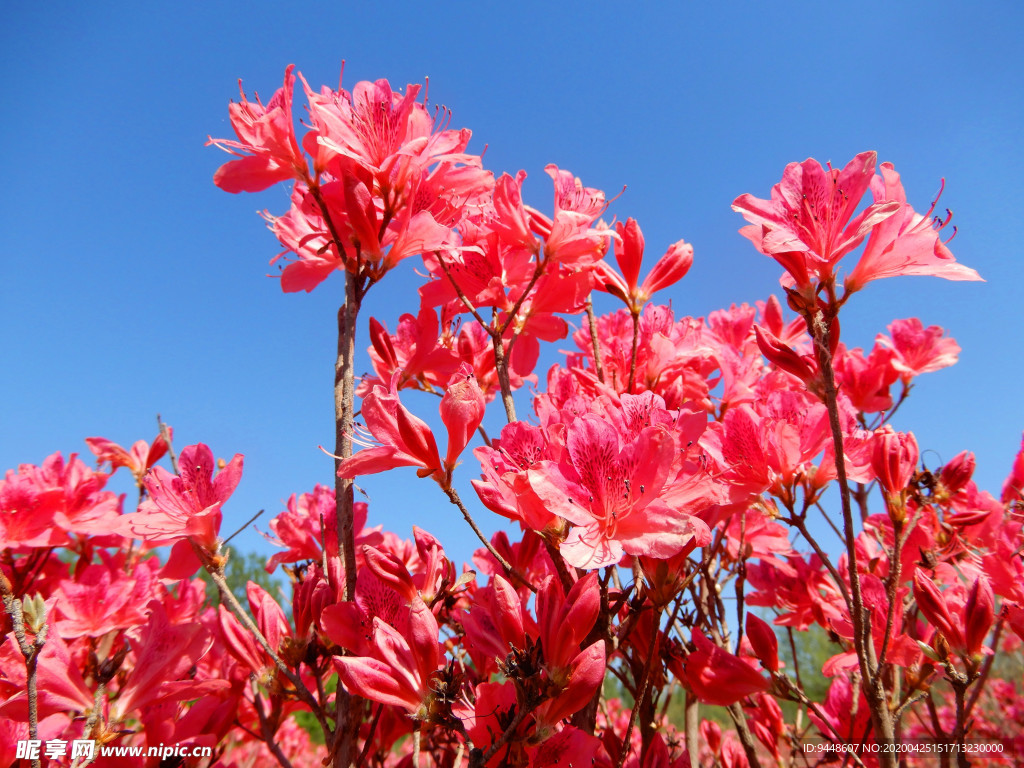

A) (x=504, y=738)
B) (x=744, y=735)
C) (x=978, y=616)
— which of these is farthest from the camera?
(x=744, y=735)

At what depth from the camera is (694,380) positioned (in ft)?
6.16

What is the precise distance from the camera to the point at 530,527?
3.97ft

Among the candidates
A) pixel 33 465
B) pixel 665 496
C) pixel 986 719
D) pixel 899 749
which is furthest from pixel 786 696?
pixel 986 719

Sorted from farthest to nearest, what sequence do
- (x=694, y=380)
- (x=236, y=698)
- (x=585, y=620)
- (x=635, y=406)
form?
(x=694, y=380) → (x=236, y=698) → (x=635, y=406) → (x=585, y=620)

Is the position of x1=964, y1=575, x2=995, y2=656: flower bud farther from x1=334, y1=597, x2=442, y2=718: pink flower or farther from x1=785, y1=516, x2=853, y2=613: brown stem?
x1=334, y1=597, x2=442, y2=718: pink flower

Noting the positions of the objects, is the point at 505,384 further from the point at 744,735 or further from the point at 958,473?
the point at 958,473

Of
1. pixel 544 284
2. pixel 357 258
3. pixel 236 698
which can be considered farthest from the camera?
pixel 544 284

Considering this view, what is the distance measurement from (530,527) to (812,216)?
0.94m

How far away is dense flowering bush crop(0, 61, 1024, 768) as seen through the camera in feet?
3.62

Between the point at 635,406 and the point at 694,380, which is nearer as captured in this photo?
the point at 635,406

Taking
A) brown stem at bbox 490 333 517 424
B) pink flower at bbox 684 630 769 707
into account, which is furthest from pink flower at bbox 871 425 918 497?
brown stem at bbox 490 333 517 424

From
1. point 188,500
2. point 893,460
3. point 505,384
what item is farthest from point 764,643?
point 188,500

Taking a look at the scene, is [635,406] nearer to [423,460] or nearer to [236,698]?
[423,460]

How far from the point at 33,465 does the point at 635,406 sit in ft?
6.38
